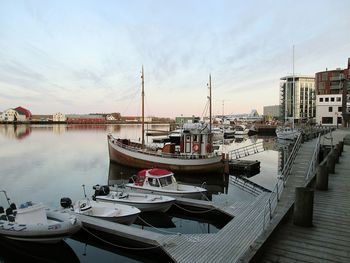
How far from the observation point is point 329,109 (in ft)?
291

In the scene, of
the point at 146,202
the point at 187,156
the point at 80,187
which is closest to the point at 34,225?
the point at 146,202

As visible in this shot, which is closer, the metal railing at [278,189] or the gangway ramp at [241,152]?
the metal railing at [278,189]

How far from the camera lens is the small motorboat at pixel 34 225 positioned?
492 inches

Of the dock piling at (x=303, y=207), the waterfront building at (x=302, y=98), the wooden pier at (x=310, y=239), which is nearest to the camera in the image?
the wooden pier at (x=310, y=239)

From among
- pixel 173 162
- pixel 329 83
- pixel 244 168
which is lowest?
pixel 244 168

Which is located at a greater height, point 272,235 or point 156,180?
point 272,235

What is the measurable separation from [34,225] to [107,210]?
4.12 m

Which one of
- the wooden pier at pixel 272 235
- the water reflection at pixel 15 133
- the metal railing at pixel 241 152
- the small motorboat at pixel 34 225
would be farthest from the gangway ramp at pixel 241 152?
the water reflection at pixel 15 133

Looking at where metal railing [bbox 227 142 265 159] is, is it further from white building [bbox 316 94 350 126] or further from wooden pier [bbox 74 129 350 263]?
white building [bbox 316 94 350 126]

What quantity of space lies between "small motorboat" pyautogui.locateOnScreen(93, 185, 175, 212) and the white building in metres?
85.0

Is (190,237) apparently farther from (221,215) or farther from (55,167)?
(55,167)

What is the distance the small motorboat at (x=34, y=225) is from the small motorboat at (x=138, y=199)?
3954 mm

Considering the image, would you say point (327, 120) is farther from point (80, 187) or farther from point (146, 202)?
point (146, 202)

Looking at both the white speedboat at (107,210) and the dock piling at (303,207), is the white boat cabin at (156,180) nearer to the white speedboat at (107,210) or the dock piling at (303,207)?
the white speedboat at (107,210)
